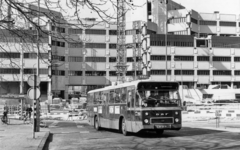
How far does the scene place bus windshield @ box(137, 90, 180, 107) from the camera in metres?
19.0

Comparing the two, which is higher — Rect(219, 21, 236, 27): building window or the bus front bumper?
Rect(219, 21, 236, 27): building window

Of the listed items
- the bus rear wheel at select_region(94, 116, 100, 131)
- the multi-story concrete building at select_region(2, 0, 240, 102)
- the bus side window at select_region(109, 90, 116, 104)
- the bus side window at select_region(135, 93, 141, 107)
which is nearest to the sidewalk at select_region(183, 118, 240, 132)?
the bus side window at select_region(109, 90, 116, 104)

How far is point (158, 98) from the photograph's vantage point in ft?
62.8

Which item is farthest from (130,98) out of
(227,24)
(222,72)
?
(227,24)

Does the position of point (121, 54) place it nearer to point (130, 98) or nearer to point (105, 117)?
point (105, 117)

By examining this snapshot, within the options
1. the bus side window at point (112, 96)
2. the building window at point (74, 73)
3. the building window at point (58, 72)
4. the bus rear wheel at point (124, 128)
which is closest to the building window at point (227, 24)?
the building window at point (74, 73)

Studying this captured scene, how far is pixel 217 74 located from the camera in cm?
9681

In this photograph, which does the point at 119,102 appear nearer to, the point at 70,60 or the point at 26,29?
the point at 26,29

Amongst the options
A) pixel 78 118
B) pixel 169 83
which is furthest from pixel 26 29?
pixel 78 118

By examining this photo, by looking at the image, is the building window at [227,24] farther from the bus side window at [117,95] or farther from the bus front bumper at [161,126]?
the bus front bumper at [161,126]

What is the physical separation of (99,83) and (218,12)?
36237 millimetres

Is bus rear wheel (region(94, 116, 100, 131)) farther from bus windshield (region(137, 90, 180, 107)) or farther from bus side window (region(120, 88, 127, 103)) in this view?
bus windshield (region(137, 90, 180, 107))

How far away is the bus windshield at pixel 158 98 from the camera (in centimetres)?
1897

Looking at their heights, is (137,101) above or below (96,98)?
below
